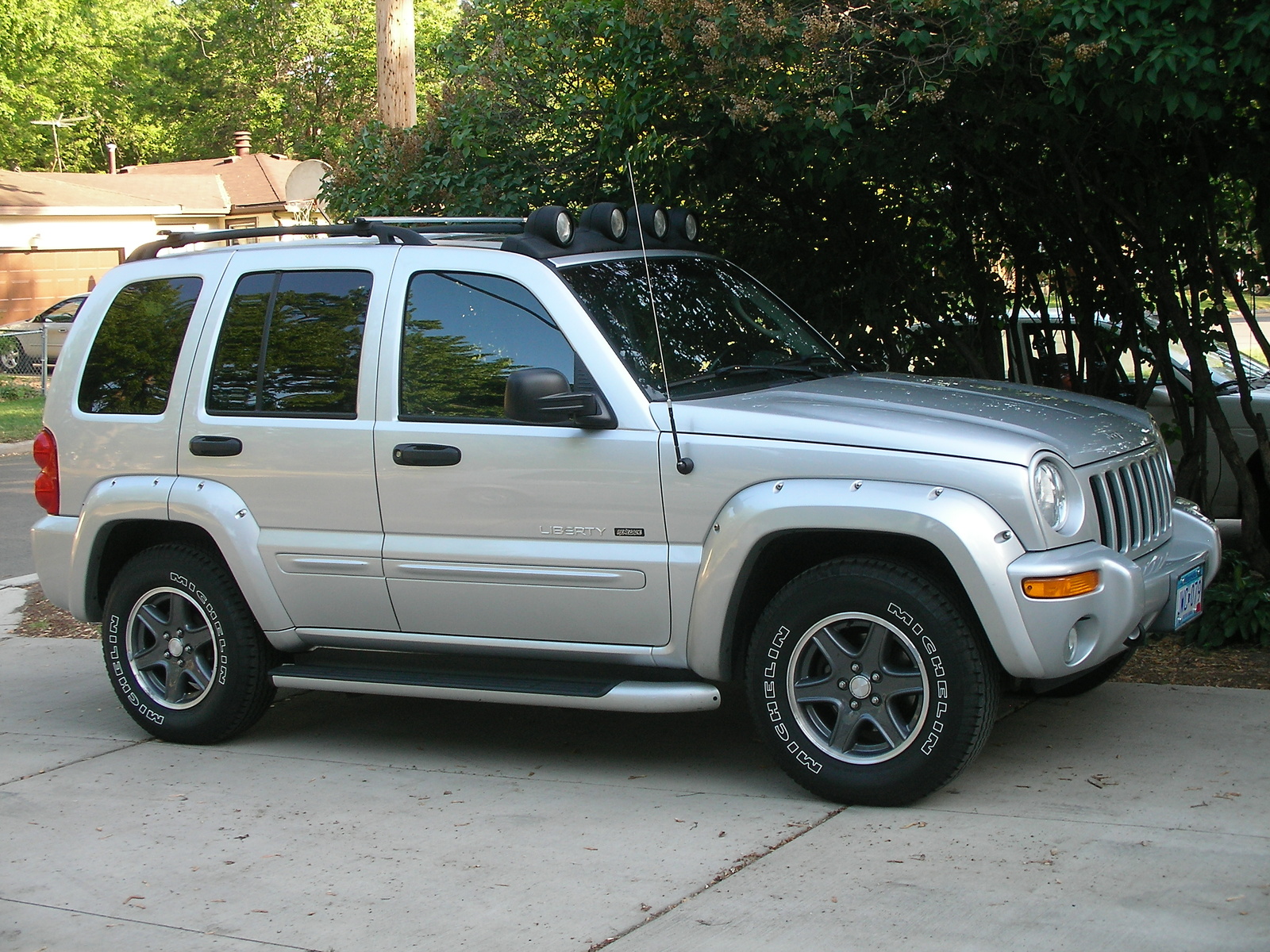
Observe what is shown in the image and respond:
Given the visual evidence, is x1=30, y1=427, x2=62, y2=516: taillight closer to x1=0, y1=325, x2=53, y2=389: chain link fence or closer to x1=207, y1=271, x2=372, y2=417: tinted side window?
x1=207, y1=271, x2=372, y2=417: tinted side window

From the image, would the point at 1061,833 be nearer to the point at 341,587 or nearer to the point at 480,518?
the point at 480,518

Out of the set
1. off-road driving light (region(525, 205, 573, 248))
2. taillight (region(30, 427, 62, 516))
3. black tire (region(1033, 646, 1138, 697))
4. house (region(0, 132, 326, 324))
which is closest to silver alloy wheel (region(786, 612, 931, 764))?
black tire (region(1033, 646, 1138, 697))

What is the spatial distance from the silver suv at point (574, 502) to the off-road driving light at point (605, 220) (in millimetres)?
20

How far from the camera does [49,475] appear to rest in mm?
6160

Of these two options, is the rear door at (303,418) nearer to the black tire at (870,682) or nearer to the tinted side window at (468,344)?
the tinted side window at (468,344)

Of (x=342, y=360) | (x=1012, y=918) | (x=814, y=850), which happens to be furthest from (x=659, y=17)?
(x=1012, y=918)

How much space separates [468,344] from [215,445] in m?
1.13

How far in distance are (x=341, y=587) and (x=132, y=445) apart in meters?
1.14

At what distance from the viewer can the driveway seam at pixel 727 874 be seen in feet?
12.9

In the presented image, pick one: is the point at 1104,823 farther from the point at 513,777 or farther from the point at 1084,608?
the point at 513,777

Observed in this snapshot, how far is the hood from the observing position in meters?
4.64

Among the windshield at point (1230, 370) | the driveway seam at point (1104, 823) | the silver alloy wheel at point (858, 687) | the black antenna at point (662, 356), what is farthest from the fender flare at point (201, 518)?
the windshield at point (1230, 370)

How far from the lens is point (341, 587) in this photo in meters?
5.54

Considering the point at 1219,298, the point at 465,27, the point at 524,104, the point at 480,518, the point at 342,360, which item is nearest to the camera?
the point at 480,518
